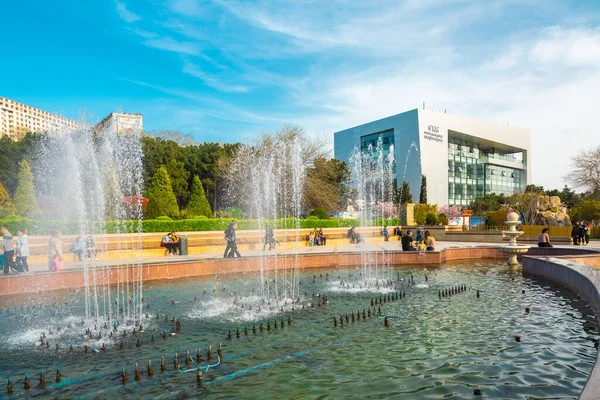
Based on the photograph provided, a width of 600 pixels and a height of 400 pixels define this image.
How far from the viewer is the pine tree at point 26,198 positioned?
26055mm

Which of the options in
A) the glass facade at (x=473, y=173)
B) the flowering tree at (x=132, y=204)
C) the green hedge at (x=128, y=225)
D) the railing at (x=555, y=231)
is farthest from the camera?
the glass facade at (x=473, y=173)

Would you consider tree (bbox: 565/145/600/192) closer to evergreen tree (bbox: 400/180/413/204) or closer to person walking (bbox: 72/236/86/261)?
evergreen tree (bbox: 400/180/413/204)

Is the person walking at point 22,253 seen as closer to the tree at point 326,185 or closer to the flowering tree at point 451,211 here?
the tree at point 326,185

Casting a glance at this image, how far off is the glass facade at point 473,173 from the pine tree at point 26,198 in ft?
167

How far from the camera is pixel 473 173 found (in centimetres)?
6531

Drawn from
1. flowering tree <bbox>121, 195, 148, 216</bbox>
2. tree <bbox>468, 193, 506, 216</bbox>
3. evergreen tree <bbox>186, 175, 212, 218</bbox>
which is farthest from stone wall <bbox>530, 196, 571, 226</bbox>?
flowering tree <bbox>121, 195, 148, 216</bbox>

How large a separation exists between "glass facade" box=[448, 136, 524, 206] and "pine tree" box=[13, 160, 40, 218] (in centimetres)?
5086

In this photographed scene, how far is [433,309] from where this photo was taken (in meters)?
9.66

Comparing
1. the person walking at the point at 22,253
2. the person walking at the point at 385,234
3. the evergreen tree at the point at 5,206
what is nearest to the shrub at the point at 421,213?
the person walking at the point at 385,234

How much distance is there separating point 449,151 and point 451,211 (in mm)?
10584

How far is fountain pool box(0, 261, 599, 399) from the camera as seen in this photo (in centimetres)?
551

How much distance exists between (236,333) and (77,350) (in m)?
2.66

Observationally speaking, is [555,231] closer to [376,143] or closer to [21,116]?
[376,143]

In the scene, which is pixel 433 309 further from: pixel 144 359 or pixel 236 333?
pixel 144 359
